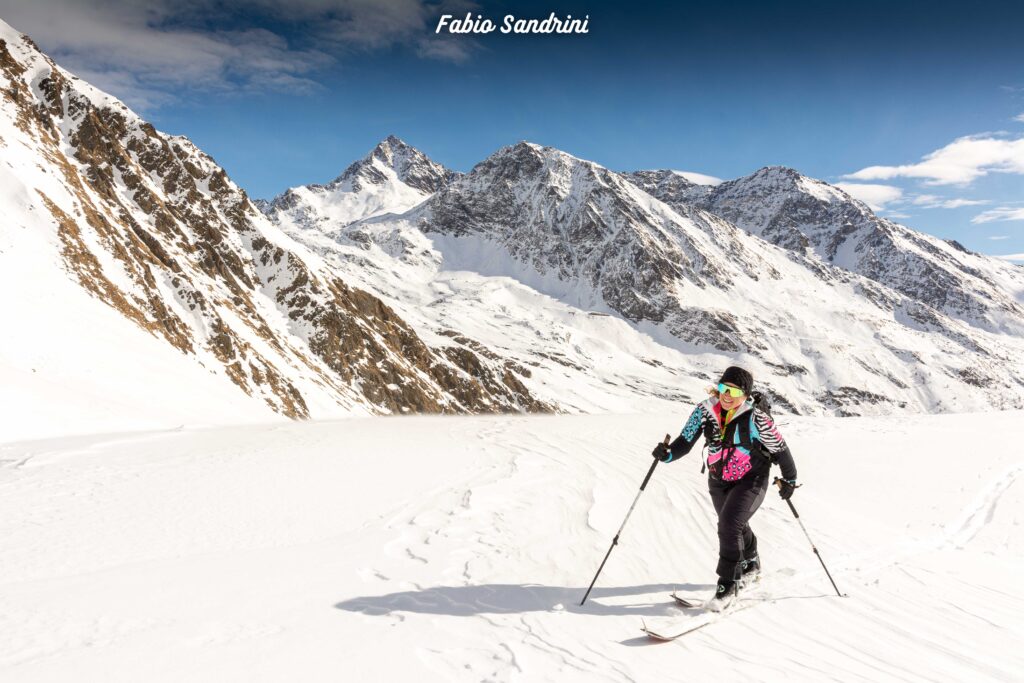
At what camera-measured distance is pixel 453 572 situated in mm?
5945

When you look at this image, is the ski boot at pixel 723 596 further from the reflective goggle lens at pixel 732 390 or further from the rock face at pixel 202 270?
the rock face at pixel 202 270

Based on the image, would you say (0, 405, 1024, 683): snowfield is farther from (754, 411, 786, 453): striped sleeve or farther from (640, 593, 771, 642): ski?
(754, 411, 786, 453): striped sleeve

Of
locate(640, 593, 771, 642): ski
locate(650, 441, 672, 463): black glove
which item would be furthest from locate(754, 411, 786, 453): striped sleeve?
locate(640, 593, 771, 642): ski

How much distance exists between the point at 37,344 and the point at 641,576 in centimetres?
2892

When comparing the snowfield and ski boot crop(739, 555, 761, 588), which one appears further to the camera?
ski boot crop(739, 555, 761, 588)

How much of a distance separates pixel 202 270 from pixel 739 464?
8525 cm

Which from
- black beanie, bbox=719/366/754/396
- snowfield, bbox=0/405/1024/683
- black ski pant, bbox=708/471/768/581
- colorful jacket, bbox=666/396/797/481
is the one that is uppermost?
black beanie, bbox=719/366/754/396

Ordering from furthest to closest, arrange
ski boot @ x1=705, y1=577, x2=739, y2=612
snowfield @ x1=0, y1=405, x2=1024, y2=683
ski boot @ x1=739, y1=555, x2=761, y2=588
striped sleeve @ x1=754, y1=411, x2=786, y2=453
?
ski boot @ x1=739, y1=555, x2=761, y2=588 < striped sleeve @ x1=754, y1=411, x2=786, y2=453 < ski boot @ x1=705, y1=577, x2=739, y2=612 < snowfield @ x1=0, y1=405, x2=1024, y2=683

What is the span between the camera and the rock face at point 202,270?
50.9 metres

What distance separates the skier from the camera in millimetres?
6039

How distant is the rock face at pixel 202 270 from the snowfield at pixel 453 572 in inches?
1625

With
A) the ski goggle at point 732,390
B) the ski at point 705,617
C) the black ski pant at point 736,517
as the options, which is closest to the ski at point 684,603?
the ski at point 705,617

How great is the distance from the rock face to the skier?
4694 centimetres

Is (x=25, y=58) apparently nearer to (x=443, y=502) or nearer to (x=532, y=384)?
(x=443, y=502)
